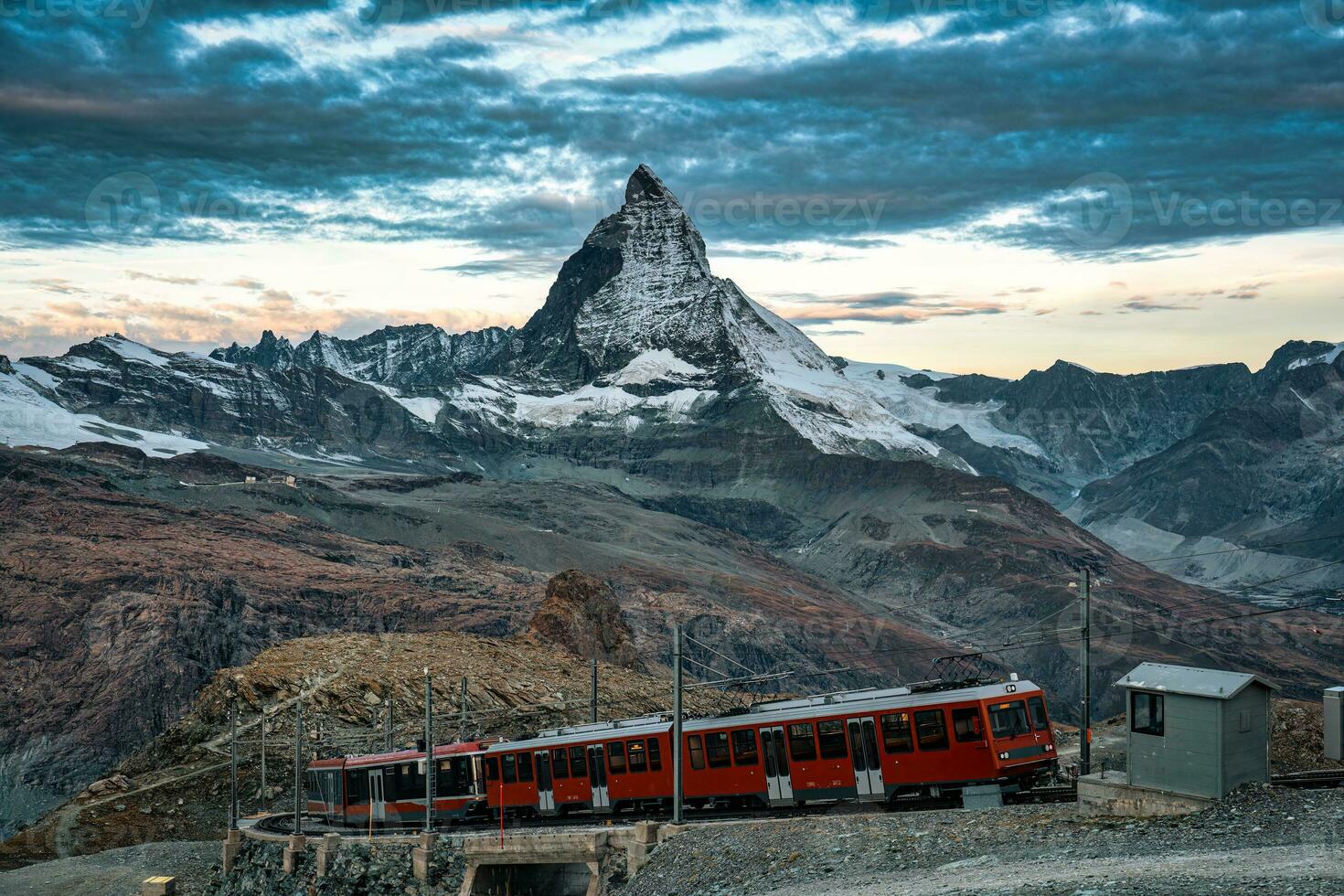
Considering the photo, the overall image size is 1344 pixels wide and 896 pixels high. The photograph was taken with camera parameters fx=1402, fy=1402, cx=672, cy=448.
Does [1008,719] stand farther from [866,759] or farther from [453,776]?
[453,776]

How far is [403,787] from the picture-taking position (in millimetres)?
58938

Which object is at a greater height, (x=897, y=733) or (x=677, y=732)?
(x=897, y=733)

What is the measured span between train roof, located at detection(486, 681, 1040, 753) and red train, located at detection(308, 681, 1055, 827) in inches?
2.1

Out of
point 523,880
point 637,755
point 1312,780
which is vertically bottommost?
point 523,880

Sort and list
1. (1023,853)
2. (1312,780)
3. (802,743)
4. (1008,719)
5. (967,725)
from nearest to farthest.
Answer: (1023,853) → (1312,780) → (967,725) → (1008,719) → (802,743)

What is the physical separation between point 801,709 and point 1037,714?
25.7ft

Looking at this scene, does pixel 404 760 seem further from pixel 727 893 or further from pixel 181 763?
pixel 181 763

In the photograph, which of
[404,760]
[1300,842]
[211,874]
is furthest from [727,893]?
[211,874]

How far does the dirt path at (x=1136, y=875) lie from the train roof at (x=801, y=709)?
9.28 meters

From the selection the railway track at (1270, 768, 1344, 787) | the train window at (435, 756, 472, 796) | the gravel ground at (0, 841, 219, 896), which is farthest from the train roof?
the gravel ground at (0, 841, 219, 896)

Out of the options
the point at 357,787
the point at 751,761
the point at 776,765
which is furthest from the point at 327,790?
the point at 776,765

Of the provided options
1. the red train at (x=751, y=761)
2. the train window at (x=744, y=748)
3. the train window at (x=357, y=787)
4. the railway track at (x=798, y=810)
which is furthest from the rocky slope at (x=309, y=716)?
the train window at (x=744, y=748)

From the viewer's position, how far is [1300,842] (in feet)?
102

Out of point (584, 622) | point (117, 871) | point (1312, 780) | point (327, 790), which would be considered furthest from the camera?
point (584, 622)
